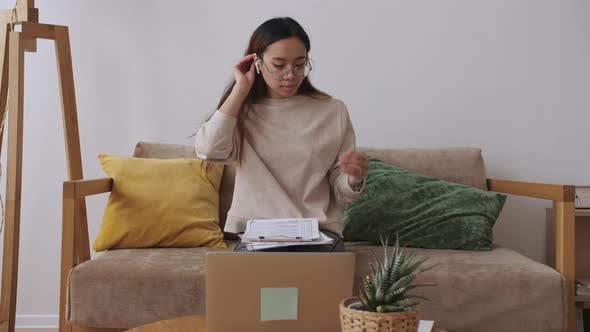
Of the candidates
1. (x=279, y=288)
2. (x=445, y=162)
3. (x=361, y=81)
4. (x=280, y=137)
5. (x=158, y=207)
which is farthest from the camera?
(x=361, y=81)

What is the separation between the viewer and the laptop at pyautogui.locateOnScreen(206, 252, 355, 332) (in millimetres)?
1240

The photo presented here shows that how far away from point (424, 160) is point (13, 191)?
4.94 feet

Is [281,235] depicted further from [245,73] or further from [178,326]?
[245,73]

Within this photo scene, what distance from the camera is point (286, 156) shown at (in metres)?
1.82

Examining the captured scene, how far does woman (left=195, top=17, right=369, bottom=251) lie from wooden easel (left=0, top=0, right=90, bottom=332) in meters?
0.66

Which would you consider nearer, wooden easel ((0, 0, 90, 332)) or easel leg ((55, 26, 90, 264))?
wooden easel ((0, 0, 90, 332))

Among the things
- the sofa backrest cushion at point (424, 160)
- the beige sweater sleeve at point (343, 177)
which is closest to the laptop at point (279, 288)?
the beige sweater sleeve at point (343, 177)

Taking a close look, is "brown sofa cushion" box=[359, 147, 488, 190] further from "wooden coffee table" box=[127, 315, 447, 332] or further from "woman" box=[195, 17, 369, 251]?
"wooden coffee table" box=[127, 315, 447, 332]

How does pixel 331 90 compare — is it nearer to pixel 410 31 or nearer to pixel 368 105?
pixel 368 105

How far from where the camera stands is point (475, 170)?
7.90 ft

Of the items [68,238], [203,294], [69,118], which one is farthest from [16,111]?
[203,294]

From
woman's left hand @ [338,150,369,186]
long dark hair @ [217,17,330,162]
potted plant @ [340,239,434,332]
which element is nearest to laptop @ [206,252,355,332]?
potted plant @ [340,239,434,332]

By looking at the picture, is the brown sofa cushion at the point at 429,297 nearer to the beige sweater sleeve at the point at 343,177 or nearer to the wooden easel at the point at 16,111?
the beige sweater sleeve at the point at 343,177

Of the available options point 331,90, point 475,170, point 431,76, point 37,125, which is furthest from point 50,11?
point 475,170
